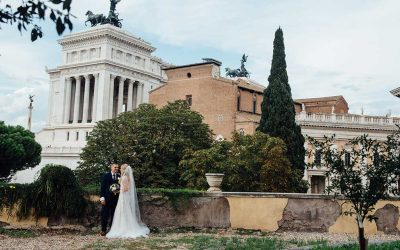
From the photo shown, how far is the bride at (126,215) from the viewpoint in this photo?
13980mm

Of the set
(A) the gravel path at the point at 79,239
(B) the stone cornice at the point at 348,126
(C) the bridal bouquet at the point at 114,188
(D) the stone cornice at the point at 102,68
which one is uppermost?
(D) the stone cornice at the point at 102,68

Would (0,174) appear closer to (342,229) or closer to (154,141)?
(154,141)

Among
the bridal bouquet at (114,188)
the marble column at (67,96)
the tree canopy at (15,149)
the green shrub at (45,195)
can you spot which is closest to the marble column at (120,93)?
the marble column at (67,96)

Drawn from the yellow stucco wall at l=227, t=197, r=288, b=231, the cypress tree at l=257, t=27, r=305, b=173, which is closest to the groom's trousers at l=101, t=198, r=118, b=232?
the yellow stucco wall at l=227, t=197, r=288, b=231

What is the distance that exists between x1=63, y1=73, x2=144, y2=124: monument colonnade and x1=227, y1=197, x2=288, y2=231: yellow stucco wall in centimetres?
6678

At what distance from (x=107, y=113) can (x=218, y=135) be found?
1259 inches

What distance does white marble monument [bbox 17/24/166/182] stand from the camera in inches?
3167

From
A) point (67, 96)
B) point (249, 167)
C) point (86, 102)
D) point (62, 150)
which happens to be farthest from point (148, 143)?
point (67, 96)

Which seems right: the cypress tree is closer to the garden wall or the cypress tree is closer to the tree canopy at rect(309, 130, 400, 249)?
the garden wall

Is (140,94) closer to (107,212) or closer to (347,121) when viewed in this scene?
(347,121)

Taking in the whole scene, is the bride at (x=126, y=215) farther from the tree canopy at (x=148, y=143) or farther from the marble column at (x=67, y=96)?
the marble column at (x=67, y=96)

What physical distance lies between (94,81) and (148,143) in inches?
2038

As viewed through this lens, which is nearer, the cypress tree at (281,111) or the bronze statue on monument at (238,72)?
the cypress tree at (281,111)

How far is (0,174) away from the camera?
4803cm
